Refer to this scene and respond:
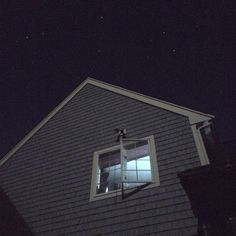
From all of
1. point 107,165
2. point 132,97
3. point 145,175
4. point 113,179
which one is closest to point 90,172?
point 107,165

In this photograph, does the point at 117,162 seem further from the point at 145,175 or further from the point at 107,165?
the point at 145,175

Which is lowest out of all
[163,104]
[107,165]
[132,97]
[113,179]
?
[113,179]

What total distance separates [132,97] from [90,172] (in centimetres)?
303

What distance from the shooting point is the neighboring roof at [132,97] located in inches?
271

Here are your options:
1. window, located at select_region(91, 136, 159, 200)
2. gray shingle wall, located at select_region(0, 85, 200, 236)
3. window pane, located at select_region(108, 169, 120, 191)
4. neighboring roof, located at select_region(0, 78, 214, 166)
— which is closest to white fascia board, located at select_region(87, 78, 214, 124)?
neighboring roof, located at select_region(0, 78, 214, 166)

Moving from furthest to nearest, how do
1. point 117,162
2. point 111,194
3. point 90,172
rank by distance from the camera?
point 117,162 < point 90,172 < point 111,194

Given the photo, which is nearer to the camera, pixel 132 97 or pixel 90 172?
pixel 90 172

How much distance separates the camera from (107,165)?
7645 millimetres

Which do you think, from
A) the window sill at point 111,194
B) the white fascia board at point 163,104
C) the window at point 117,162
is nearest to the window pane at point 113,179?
the window at point 117,162

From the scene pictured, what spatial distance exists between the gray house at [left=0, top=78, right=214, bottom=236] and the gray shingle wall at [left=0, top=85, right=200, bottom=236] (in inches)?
0.9

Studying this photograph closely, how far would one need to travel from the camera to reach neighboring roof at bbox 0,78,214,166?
689cm

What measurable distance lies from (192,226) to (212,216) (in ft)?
3.41

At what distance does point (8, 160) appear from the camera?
9.31 metres

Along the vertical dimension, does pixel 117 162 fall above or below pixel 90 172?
above
